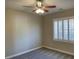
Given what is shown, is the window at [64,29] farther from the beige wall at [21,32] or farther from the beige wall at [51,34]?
the beige wall at [21,32]

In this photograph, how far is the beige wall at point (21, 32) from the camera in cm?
394

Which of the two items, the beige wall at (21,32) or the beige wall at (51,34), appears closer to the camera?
the beige wall at (21,32)

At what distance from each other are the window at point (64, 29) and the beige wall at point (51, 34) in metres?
0.28

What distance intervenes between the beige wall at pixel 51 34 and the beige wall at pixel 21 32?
449mm

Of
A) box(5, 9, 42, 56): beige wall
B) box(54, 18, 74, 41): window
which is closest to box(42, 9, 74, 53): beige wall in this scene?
box(54, 18, 74, 41): window

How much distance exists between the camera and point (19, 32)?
4.42 metres

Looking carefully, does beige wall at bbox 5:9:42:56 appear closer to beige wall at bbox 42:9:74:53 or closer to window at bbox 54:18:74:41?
beige wall at bbox 42:9:74:53

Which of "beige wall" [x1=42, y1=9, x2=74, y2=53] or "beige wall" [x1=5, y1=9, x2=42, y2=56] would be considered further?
"beige wall" [x1=42, y1=9, x2=74, y2=53]

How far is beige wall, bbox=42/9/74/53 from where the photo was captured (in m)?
4.47

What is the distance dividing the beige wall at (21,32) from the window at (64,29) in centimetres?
123

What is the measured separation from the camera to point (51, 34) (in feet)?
17.7

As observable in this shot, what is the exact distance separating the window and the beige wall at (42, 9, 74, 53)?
276mm

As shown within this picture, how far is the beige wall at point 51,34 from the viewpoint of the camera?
176 inches

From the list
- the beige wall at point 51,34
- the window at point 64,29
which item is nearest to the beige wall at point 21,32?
the beige wall at point 51,34
